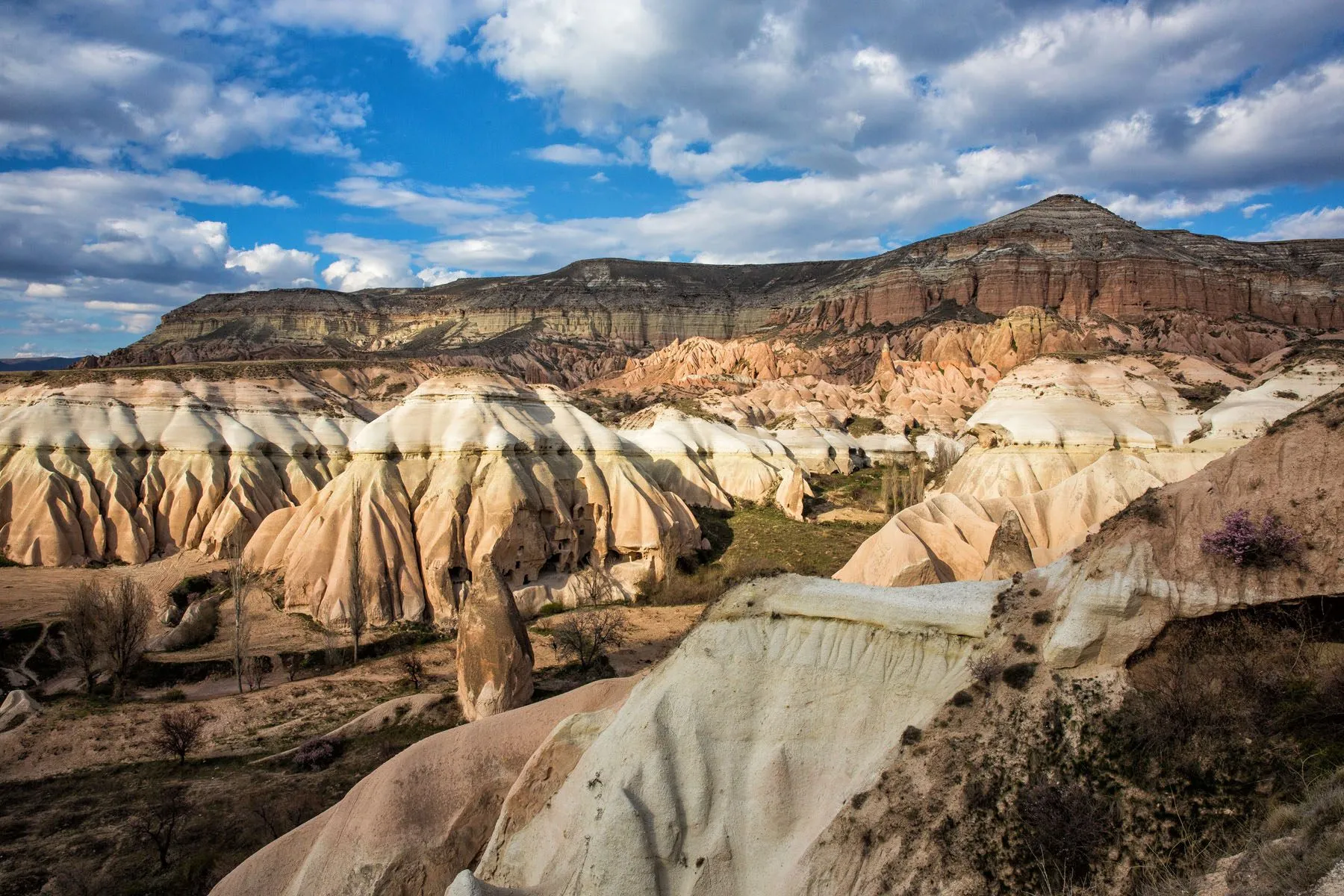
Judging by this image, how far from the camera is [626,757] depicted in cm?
746

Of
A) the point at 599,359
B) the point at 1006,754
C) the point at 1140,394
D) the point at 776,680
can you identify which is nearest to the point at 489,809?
the point at 776,680

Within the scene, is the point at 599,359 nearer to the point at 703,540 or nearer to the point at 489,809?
the point at 703,540

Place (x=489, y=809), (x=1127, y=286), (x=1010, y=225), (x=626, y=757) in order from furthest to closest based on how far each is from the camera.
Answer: (x=1010, y=225), (x=1127, y=286), (x=489, y=809), (x=626, y=757)

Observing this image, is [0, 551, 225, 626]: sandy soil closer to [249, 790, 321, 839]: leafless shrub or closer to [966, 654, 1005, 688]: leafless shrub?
[249, 790, 321, 839]: leafless shrub

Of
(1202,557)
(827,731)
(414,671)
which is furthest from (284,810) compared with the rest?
(1202,557)

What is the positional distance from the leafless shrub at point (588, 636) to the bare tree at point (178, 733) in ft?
28.1

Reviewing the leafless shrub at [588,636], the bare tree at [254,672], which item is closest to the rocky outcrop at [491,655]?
the leafless shrub at [588,636]

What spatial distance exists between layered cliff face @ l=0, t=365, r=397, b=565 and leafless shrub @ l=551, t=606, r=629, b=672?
15.7 meters

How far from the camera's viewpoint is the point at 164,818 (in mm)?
11234

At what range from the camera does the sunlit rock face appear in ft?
60.5

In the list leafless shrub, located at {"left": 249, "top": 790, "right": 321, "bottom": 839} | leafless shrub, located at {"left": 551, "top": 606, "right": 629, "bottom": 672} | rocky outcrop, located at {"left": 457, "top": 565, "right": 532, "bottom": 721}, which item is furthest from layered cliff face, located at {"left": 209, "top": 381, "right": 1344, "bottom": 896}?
leafless shrub, located at {"left": 551, "top": 606, "right": 629, "bottom": 672}

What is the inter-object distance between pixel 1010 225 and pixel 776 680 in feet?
366

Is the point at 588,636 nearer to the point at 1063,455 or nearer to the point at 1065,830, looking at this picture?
the point at 1065,830

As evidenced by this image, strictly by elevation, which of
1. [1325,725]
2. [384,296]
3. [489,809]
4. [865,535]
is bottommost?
[865,535]
